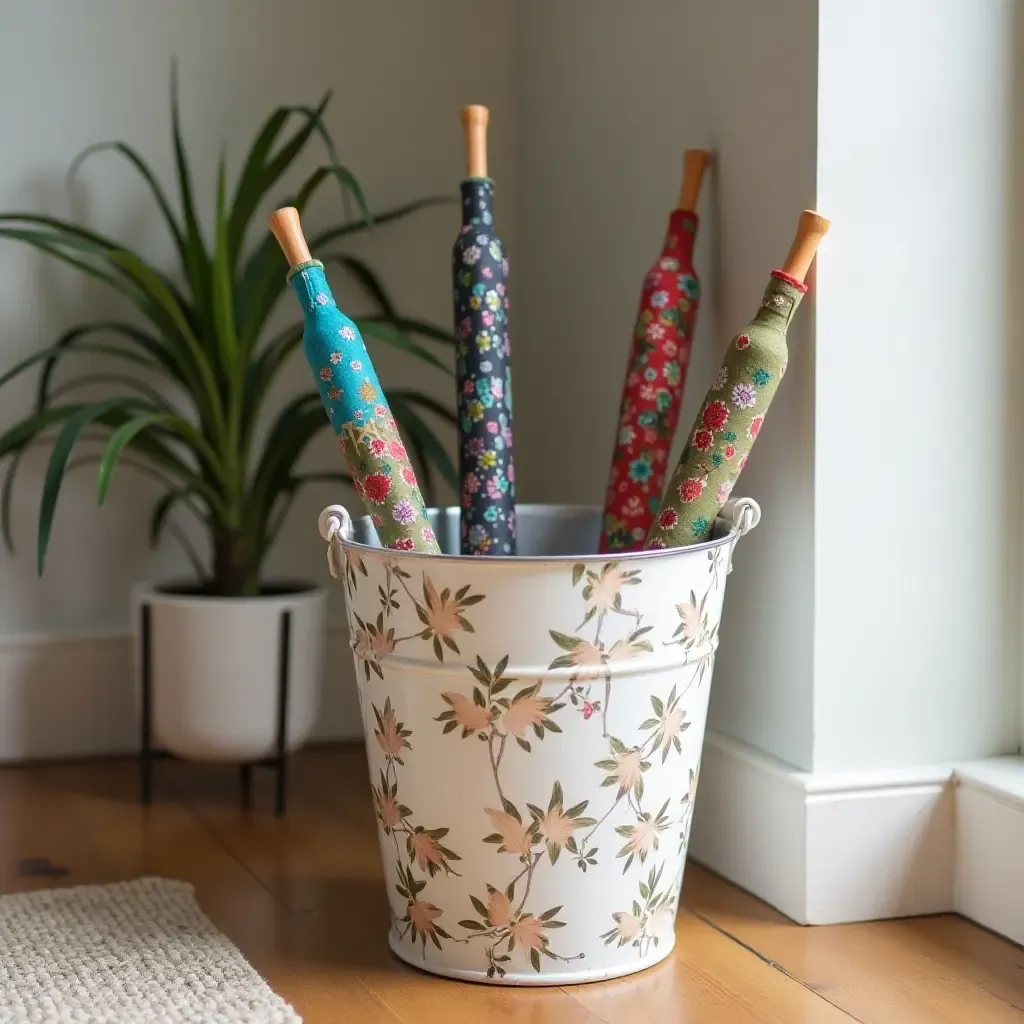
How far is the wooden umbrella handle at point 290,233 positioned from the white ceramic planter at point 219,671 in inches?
21.6

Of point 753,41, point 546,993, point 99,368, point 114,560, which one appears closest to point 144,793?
point 114,560

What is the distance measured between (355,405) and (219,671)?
1.84 feet

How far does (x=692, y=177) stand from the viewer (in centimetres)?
145

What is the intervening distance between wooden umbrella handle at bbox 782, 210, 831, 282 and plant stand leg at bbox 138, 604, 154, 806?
2.82 feet

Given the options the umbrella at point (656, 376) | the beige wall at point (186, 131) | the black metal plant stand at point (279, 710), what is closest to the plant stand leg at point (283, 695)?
the black metal plant stand at point (279, 710)

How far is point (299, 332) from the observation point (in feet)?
Answer: 5.76

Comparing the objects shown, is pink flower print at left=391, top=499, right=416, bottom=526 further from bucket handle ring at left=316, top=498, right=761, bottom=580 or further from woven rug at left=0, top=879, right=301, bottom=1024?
woven rug at left=0, top=879, right=301, bottom=1024

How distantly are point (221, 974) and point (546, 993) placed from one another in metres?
0.26

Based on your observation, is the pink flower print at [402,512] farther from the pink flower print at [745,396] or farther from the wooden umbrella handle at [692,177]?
the wooden umbrella handle at [692,177]

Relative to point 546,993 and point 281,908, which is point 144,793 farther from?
point 546,993

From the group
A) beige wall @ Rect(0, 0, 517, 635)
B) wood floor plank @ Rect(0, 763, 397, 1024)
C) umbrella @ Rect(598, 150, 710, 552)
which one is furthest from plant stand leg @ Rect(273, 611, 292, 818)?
umbrella @ Rect(598, 150, 710, 552)

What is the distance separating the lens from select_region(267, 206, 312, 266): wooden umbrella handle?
49.2 inches

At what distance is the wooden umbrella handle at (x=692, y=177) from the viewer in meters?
1.45

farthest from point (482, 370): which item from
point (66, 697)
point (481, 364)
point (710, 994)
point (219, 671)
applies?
point (66, 697)
